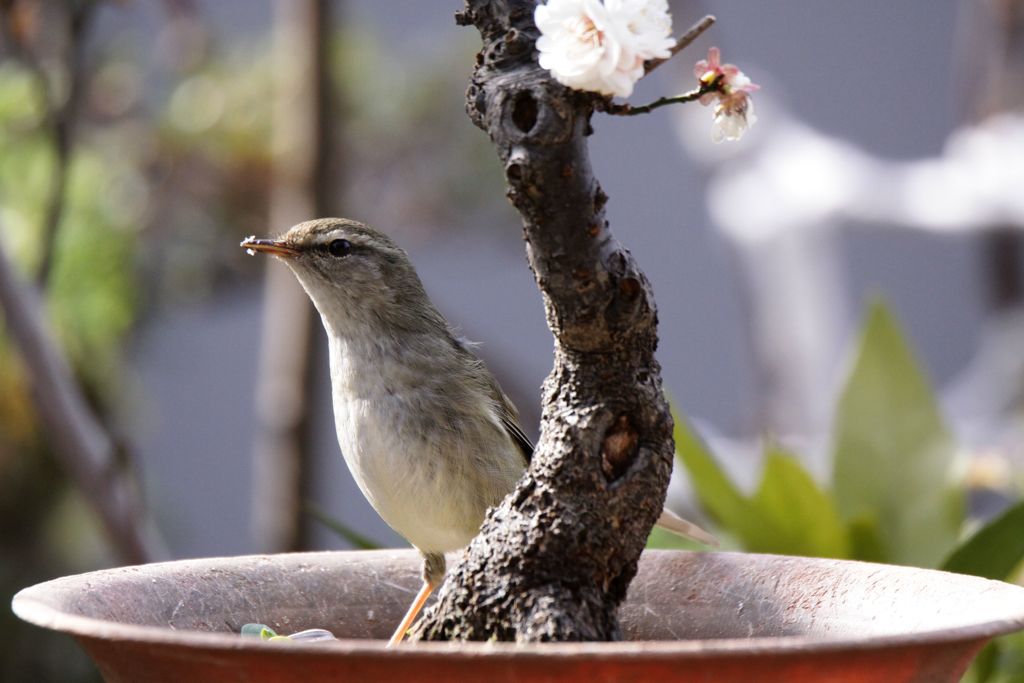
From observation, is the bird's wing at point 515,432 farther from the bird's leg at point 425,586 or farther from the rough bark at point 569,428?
the rough bark at point 569,428

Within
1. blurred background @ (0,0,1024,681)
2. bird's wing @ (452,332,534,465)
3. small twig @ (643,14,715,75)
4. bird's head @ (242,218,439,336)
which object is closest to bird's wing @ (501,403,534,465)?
bird's wing @ (452,332,534,465)

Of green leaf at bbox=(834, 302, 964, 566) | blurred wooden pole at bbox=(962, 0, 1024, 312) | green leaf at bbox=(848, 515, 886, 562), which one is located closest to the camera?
green leaf at bbox=(848, 515, 886, 562)

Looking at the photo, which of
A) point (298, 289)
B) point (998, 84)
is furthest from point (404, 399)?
point (998, 84)

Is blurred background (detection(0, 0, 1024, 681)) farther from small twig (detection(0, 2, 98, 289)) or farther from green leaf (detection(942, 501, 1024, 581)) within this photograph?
green leaf (detection(942, 501, 1024, 581))

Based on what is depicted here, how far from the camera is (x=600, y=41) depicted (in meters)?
1.14

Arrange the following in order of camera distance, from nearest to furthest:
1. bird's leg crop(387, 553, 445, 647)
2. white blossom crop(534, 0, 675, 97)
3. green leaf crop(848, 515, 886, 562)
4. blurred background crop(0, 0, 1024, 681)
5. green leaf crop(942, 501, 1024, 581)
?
1. white blossom crop(534, 0, 675, 97)
2. bird's leg crop(387, 553, 445, 647)
3. green leaf crop(942, 501, 1024, 581)
4. green leaf crop(848, 515, 886, 562)
5. blurred background crop(0, 0, 1024, 681)

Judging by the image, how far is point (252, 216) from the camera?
4785 mm

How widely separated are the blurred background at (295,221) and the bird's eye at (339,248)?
0.44 metres

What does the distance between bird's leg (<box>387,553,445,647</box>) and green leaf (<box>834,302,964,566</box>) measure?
844 mm

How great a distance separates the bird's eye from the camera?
2.11m

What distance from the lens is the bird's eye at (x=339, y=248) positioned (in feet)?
6.93

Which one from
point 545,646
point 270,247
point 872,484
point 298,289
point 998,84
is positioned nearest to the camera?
point 545,646

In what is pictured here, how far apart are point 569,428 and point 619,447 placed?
0.19 ft

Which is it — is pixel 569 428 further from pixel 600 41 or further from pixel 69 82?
pixel 69 82
